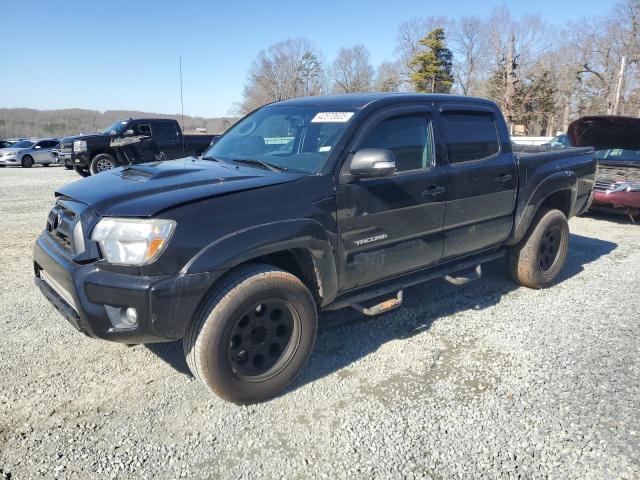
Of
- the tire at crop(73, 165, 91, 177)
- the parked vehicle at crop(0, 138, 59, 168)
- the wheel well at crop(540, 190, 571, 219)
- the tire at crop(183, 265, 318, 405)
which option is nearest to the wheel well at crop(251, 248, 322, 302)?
the tire at crop(183, 265, 318, 405)

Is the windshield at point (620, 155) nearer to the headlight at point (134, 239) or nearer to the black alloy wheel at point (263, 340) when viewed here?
the black alloy wheel at point (263, 340)

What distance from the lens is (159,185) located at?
272 cm

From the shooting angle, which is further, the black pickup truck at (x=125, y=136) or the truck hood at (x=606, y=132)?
the black pickup truck at (x=125, y=136)

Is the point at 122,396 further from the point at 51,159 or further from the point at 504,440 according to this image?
the point at 51,159

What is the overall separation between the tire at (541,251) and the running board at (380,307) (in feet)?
6.24

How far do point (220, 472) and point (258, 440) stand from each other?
0.93 ft

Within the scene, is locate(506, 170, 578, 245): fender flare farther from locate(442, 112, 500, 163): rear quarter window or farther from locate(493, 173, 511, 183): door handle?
locate(442, 112, 500, 163): rear quarter window

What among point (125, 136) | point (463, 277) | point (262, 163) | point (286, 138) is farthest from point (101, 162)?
point (463, 277)

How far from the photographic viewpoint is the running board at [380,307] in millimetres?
3258

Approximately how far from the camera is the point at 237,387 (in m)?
2.70

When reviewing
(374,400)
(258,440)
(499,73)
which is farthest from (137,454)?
(499,73)

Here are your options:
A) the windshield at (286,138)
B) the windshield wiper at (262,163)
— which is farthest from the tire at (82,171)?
the windshield wiper at (262,163)

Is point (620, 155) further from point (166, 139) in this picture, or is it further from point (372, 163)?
point (166, 139)

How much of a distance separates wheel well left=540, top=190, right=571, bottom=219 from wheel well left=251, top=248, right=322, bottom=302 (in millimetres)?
3176
